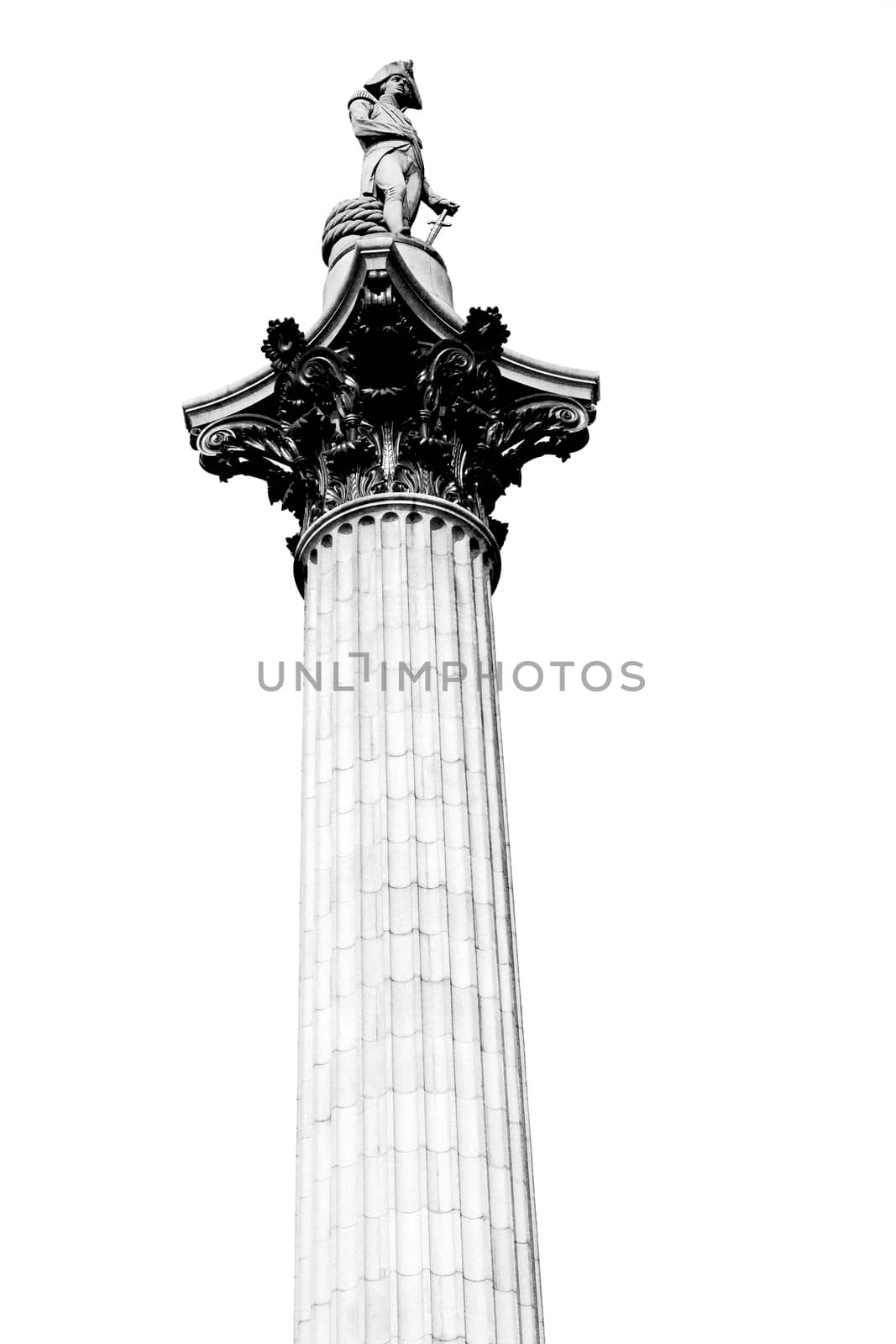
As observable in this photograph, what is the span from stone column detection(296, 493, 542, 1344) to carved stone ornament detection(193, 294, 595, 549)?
1.71ft

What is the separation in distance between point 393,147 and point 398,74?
6.71ft

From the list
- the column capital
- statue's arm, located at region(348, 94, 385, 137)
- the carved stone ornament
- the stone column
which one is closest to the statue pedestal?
the column capital

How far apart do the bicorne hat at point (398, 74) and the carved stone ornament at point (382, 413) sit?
749 cm

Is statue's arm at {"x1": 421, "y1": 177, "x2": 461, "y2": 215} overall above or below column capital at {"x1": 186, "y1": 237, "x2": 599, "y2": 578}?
above

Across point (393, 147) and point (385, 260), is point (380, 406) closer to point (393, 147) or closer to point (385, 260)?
point (385, 260)

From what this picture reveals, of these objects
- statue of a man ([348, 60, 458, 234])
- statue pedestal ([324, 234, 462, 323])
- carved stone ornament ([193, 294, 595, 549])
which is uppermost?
statue of a man ([348, 60, 458, 234])

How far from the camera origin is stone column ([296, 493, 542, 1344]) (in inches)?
771

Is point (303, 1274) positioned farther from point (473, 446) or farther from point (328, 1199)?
point (473, 446)

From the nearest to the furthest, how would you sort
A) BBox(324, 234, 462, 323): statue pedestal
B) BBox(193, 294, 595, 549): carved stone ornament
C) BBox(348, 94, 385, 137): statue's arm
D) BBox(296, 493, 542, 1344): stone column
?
1. BBox(296, 493, 542, 1344): stone column
2. BBox(193, 294, 595, 549): carved stone ornament
3. BBox(324, 234, 462, 323): statue pedestal
4. BBox(348, 94, 385, 137): statue's arm

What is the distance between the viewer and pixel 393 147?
31328 millimetres

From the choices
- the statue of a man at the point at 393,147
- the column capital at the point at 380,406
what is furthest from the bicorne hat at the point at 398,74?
the column capital at the point at 380,406

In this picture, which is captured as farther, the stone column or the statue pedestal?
the statue pedestal

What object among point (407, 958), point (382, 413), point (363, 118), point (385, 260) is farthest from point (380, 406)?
point (407, 958)

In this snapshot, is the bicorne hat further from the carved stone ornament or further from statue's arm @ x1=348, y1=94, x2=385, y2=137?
the carved stone ornament
